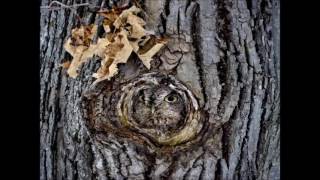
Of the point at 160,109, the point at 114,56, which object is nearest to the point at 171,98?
the point at 160,109

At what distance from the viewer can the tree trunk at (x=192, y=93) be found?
7.14ft

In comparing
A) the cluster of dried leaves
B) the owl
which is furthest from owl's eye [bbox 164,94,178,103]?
the cluster of dried leaves

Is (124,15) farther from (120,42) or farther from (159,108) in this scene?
(159,108)

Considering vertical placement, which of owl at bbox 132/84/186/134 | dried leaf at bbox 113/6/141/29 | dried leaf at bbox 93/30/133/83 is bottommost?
owl at bbox 132/84/186/134

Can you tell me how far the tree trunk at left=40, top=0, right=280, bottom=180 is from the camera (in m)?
2.18

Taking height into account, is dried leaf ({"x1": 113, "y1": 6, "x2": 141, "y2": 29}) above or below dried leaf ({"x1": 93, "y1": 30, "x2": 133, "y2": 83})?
above

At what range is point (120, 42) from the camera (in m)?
2.16

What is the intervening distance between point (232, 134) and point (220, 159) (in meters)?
0.10

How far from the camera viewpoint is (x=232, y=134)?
88.6 inches

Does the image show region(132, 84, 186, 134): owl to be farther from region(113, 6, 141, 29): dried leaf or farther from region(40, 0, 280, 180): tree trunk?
region(113, 6, 141, 29): dried leaf

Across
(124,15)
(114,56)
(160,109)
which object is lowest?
(160,109)

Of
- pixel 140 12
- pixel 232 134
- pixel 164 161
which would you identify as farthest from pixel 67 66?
pixel 232 134

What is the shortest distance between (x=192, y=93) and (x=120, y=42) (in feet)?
0.96

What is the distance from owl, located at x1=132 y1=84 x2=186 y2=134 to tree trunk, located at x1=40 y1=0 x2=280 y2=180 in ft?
0.15
